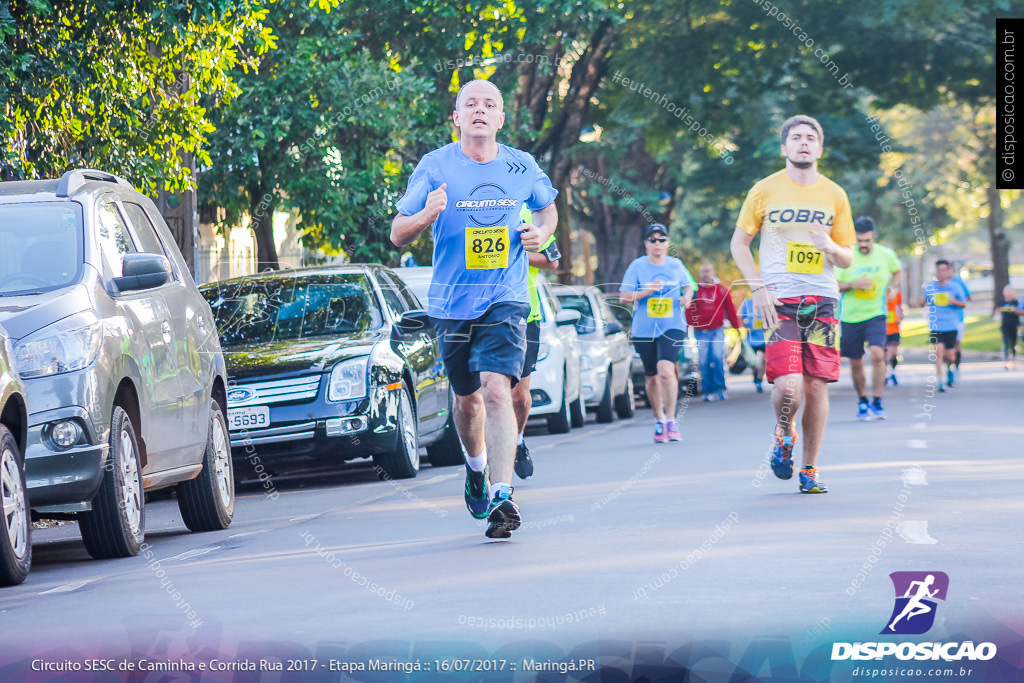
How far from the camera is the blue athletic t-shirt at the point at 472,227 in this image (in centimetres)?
836

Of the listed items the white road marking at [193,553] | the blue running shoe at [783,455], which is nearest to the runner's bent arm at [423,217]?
the white road marking at [193,553]

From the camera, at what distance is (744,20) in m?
24.7

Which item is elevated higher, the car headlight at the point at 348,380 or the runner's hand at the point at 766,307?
the runner's hand at the point at 766,307

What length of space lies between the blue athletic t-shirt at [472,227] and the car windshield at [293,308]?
14.9ft

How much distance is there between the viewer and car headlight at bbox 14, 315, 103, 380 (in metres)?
8.02

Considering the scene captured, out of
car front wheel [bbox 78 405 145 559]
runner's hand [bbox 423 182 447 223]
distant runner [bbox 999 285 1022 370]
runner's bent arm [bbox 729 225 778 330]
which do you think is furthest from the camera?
distant runner [bbox 999 285 1022 370]

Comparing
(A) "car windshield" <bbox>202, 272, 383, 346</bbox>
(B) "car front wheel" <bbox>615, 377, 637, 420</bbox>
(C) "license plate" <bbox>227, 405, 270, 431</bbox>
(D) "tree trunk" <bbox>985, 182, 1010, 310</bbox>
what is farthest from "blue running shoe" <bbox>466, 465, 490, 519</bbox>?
(D) "tree trunk" <bbox>985, 182, 1010, 310</bbox>

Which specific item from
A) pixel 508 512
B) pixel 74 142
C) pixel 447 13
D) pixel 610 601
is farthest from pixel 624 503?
pixel 447 13

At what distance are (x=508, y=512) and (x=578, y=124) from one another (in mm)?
21239

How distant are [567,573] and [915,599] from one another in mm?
1477

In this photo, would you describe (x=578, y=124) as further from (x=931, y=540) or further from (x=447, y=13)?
(x=931, y=540)

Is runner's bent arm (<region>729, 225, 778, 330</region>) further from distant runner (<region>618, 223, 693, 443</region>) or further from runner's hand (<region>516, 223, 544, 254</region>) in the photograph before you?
distant runner (<region>618, 223, 693, 443</region>)

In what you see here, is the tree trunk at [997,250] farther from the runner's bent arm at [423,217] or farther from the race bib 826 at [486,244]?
the runner's bent arm at [423,217]

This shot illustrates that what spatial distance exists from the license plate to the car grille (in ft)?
0.12
